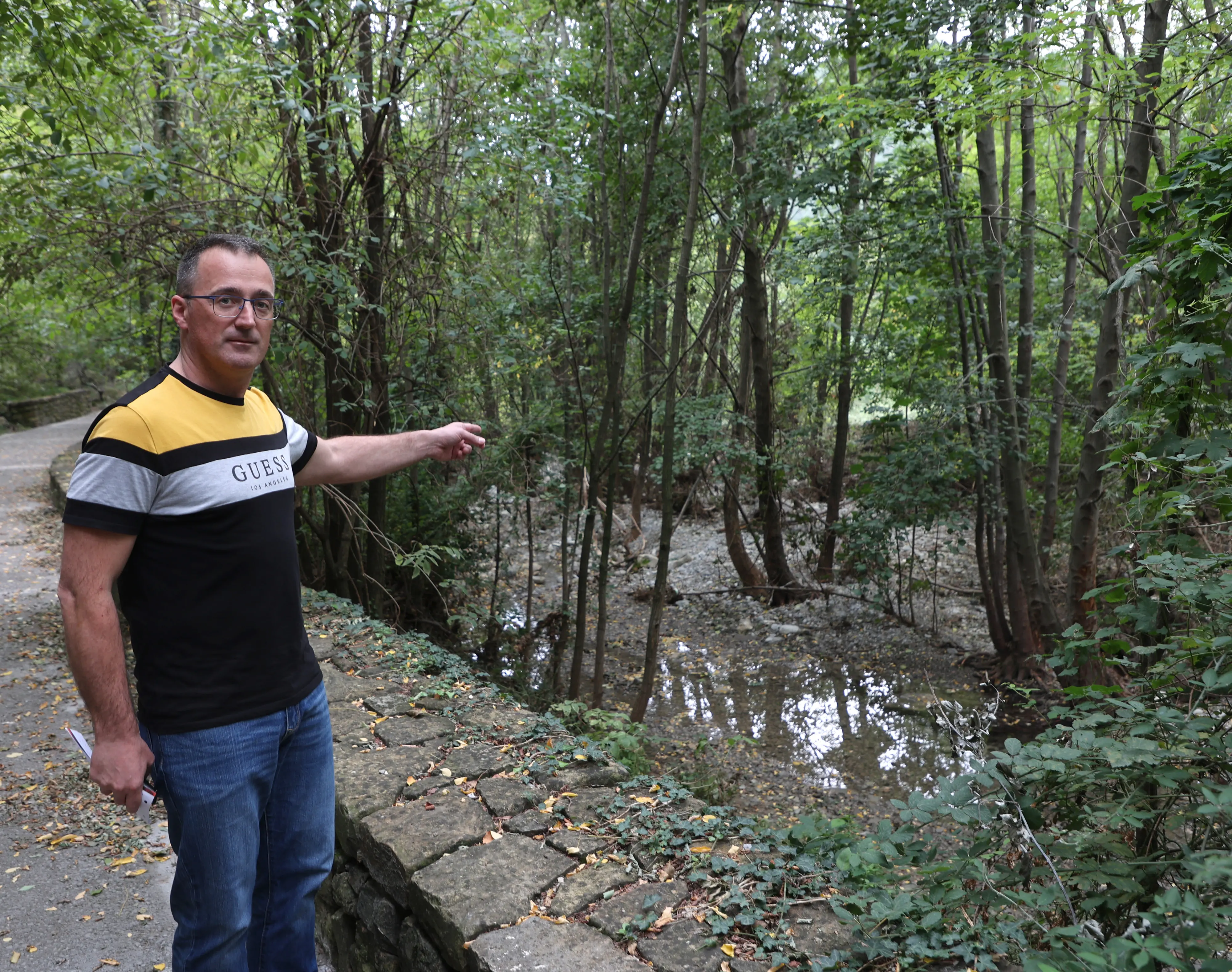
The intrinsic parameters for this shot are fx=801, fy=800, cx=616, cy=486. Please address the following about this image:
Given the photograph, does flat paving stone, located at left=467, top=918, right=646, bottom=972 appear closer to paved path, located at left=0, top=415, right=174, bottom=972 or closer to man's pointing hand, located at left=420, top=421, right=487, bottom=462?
man's pointing hand, located at left=420, top=421, right=487, bottom=462

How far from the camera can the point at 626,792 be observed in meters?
2.91

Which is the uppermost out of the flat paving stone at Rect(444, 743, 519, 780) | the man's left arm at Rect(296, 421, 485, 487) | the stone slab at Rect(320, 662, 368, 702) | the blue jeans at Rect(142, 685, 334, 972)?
the man's left arm at Rect(296, 421, 485, 487)

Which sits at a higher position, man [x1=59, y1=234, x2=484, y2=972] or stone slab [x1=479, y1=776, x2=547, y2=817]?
man [x1=59, y1=234, x2=484, y2=972]

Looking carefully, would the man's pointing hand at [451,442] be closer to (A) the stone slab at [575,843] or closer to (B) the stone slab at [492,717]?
(A) the stone slab at [575,843]

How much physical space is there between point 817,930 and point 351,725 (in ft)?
7.11

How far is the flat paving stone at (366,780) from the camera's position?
276cm

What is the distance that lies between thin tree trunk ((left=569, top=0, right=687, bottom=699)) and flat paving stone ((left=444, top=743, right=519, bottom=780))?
315 cm

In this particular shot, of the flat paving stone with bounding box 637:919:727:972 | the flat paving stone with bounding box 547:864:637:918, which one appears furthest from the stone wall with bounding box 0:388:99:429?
the flat paving stone with bounding box 637:919:727:972

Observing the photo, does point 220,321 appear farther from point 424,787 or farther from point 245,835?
point 424,787

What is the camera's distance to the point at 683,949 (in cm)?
202

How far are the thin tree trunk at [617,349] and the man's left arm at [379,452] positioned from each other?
3.31 m

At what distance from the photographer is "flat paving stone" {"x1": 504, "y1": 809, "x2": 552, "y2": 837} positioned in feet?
8.54

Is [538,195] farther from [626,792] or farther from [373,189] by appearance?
[626,792]

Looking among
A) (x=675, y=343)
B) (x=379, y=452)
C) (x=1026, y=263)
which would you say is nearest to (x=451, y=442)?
(x=379, y=452)
